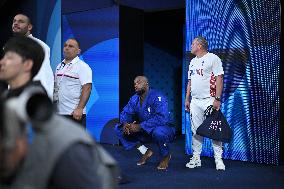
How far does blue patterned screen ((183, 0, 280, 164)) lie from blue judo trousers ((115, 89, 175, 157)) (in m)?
0.92

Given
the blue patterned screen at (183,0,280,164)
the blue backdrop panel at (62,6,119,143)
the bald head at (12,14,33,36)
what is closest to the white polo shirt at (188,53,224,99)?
the blue patterned screen at (183,0,280,164)

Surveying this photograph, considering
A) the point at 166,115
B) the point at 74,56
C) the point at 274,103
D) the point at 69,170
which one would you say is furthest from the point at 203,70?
the point at 69,170

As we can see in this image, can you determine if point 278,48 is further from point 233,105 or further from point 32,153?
point 32,153

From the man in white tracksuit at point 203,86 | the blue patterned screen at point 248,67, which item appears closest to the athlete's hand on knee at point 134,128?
the man in white tracksuit at point 203,86

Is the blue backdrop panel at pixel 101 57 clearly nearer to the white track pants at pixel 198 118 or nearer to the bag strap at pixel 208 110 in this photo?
the white track pants at pixel 198 118

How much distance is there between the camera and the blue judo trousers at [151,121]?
4668 mm

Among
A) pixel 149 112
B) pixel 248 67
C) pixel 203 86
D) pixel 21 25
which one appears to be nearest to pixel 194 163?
pixel 149 112

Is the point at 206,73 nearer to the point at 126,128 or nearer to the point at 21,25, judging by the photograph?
the point at 126,128

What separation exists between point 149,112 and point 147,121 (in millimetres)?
138

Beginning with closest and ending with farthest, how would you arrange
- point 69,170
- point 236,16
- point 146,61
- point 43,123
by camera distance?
point 43,123, point 69,170, point 236,16, point 146,61

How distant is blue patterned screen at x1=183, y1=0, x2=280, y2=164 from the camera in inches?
190

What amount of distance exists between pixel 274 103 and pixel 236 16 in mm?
1141

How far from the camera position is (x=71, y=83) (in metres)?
3.71

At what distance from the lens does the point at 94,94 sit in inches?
279
